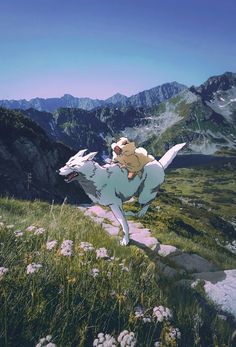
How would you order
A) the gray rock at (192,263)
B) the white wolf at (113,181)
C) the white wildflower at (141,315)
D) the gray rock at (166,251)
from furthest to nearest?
the gray rock at (166,251), the gray rock at (192,263), the white wolf at (113,181), the white wildflower at (141,315)

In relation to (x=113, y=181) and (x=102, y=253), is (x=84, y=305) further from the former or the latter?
A: (x=113, y=181)

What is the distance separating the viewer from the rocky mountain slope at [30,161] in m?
40.7

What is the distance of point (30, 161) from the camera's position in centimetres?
5041

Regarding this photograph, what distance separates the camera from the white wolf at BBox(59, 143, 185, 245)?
11.2 metres

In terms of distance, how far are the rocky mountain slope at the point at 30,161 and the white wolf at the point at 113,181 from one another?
27488 mm

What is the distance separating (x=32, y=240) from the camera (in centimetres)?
746

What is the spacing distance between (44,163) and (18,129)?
5.93 m

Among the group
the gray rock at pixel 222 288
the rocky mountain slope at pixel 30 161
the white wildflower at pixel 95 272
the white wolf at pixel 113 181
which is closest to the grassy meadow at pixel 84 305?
the white wildflower at pixel 95 272

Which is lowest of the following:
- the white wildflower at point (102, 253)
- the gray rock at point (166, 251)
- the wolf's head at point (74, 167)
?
the gray rock at point (166, 251)

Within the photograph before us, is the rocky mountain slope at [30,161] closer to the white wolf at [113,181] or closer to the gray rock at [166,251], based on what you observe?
the gray rock at [166,251]

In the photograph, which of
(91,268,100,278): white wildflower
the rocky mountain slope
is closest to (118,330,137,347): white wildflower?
(91,268,100,278): white wildflower

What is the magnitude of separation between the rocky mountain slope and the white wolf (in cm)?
2749

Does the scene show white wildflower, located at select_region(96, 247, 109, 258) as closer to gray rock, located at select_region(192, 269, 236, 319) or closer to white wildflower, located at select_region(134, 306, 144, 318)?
white wildflower, located at select_region(134, 306, 144, 318)

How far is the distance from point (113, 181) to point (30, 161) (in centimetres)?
4026
